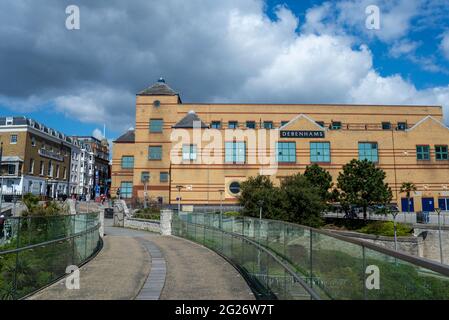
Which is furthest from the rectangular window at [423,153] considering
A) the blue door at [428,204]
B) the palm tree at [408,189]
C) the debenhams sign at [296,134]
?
the debenhams sign at [296,134]

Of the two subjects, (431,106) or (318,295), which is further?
(431,106)

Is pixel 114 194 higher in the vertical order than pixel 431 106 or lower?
lower

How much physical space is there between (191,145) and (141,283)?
41.8 meters

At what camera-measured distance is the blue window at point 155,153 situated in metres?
56.3

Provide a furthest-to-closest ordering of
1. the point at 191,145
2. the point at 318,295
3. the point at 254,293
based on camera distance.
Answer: the point at 191,145 < the point at 254,293 < the point at 318,295

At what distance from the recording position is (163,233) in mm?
28594

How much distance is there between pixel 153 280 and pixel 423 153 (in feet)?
166

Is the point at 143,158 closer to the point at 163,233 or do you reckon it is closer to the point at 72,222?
the point at 163,233

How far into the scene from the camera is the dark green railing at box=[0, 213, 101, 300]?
8.23 metres

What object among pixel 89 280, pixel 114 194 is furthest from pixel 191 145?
pixel 89 280

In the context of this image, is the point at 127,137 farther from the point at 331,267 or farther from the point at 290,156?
the point at 331,267

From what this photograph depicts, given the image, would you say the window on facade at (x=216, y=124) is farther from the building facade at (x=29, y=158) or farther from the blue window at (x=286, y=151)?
the building facade at (x=29, y=158)

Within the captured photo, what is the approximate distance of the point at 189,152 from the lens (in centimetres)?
5081

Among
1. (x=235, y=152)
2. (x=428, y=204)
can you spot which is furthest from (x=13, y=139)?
(x=428, y=204)
